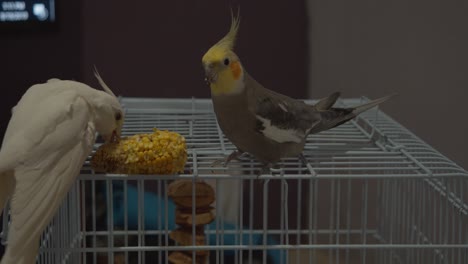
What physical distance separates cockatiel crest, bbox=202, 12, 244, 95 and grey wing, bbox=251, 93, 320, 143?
0.15 ft

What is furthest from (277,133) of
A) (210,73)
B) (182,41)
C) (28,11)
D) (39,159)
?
(28,11)

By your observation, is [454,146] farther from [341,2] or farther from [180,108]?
[180,108]

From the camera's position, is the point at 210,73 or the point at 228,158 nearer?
the point at 210,73

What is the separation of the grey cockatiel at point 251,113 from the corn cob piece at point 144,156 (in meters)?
0.08

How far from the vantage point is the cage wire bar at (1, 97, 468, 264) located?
902 mm

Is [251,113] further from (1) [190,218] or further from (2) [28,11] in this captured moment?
(2) [28,11]

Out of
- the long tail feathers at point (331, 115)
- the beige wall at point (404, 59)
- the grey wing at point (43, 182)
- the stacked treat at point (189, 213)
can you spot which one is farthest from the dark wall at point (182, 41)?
the grey wing at point (43, 182)

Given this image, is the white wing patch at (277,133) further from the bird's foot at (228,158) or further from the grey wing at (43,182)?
the grey wing at (43,182)

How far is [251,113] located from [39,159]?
0.29m

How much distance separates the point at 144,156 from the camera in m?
0.85

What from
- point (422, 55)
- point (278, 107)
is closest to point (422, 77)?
point (422, 55)

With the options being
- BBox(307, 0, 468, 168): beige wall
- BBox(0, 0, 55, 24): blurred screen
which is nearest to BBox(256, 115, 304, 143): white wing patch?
BBox(307, 0, 468, 168): beige wall

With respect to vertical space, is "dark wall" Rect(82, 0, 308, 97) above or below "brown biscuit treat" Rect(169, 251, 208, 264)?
above

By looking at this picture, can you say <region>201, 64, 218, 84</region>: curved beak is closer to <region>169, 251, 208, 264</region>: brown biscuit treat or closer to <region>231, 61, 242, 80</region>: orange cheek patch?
<region>231, 61, 242, 80</region>: orange cheek patch
